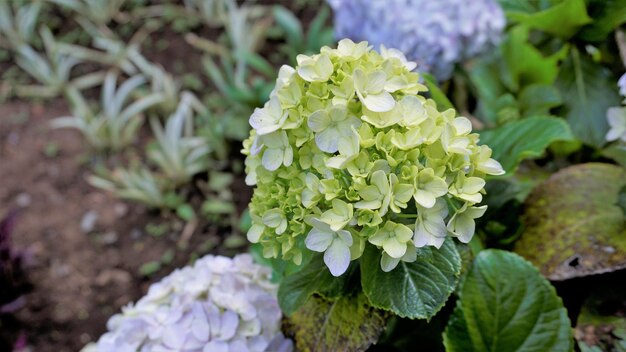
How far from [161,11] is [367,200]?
214 cm

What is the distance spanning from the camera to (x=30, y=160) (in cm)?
227

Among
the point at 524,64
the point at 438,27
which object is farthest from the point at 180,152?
the point at 524,64

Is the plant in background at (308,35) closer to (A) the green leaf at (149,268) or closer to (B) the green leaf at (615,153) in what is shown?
(A) the green leaf at (149,268)

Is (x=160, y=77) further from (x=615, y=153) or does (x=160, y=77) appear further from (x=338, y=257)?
(x=338, y=257)

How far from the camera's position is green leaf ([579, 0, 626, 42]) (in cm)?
123

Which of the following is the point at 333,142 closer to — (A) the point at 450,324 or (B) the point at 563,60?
(A) the point at 450,324

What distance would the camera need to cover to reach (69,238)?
2.03 metres

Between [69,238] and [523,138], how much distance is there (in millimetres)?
1415

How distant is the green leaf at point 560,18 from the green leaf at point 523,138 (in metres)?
0.25

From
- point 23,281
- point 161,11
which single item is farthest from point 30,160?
point 161,11

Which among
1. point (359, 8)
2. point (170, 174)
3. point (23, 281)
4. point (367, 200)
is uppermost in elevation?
point (367, 200)

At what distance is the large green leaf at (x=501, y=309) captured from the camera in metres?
0.99

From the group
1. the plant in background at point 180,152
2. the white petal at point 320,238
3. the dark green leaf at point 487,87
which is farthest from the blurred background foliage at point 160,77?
the white petal at point 320,238

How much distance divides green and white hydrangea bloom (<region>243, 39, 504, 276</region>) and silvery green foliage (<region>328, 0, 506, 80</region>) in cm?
64
